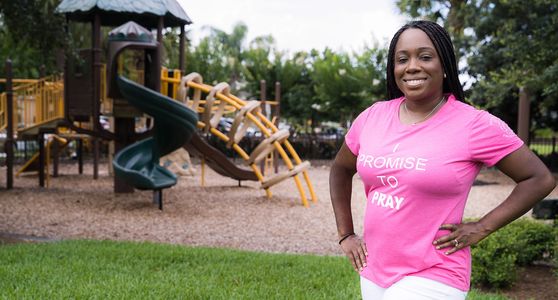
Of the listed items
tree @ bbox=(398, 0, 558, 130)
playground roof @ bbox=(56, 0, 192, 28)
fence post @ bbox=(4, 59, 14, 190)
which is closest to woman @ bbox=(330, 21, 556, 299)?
tree @ bbox=(398, 0, 558, 130)

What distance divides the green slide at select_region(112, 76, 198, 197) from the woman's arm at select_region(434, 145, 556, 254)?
28.0 ft

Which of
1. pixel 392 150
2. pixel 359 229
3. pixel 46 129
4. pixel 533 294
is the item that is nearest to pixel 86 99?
pixel 46 129

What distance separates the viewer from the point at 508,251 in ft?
18.8

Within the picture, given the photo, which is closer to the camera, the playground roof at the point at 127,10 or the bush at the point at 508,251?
the bush at the point at 508,251

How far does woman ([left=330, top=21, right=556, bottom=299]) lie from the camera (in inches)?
77.4

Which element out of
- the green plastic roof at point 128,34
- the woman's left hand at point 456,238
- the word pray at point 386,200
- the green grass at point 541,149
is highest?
the green plastic roof at point 128,34

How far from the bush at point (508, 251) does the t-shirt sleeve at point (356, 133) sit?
11.6 ft

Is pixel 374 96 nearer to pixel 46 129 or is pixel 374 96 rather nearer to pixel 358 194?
pixel 358 194

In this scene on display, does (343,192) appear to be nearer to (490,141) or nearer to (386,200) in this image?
(386,200)

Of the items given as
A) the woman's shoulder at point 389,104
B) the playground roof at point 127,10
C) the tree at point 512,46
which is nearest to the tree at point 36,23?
the playground roof at point 127,10

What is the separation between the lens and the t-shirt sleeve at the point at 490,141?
1.96 meters

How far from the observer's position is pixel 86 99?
11969 millimetres

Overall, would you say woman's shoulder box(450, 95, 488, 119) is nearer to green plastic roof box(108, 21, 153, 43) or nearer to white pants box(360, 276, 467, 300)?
white pants box(360, 276, 467, 300)

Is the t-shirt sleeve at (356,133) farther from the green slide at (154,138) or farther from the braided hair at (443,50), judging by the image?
the green slide at (154,138)
